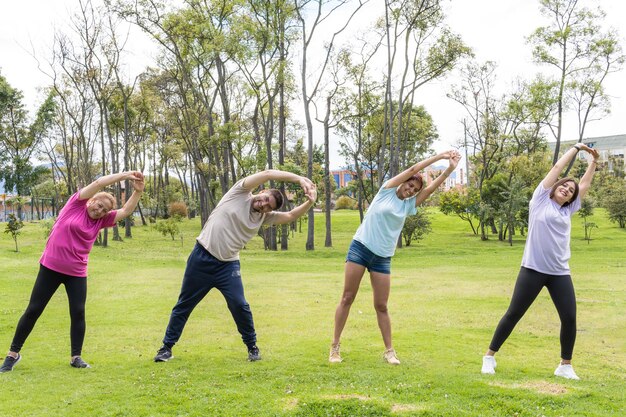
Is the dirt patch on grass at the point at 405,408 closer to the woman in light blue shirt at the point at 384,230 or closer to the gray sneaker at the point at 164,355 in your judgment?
the woman in light blue shirt at the point at 384,230

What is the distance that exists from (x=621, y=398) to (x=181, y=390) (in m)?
3.88

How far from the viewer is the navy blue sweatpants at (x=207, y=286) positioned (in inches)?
248

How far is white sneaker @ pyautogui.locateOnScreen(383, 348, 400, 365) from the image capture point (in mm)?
6364

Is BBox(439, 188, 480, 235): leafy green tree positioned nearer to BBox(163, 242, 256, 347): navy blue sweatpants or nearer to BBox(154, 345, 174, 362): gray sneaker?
BBox(163, 242, 256, 347): navy blue sweatpants

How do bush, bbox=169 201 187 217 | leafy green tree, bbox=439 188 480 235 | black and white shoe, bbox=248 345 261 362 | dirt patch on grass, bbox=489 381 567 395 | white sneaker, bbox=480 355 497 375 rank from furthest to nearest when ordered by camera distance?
bush, bbox=169 201 187 217 < leafy green tree, bbox=439 188 480 235 < black and white shoe, bbox=248 345 261 362 < white sneaker, bbox=480 355 497 375 < dirt patch on grass, bbox=489 381 567 395

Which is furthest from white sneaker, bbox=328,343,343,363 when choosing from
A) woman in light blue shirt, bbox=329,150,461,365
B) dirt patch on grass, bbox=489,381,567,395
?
dirt patch on grass, bbox=489,381,567,395

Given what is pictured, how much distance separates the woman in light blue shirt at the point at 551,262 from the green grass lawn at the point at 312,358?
0.42m

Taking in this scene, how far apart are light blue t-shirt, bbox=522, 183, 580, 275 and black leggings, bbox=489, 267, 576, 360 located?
0.09m

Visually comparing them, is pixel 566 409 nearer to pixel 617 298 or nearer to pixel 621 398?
pixel 621 398

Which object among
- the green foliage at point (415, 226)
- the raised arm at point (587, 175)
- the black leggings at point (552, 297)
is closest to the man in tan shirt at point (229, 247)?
the black leggings at point (552, 297)

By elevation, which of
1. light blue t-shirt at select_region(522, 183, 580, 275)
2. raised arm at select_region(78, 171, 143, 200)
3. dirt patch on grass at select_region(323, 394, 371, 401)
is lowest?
dirt patch on grass at select_region(323, 394, 371, 401)

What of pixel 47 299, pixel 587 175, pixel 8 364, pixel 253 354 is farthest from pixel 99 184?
pixel 587 175

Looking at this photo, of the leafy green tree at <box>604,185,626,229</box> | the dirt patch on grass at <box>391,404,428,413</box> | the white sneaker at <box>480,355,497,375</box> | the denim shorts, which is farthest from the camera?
the leafy green tree at <box>604,185,626,229</box>

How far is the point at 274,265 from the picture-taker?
71.8 feet
